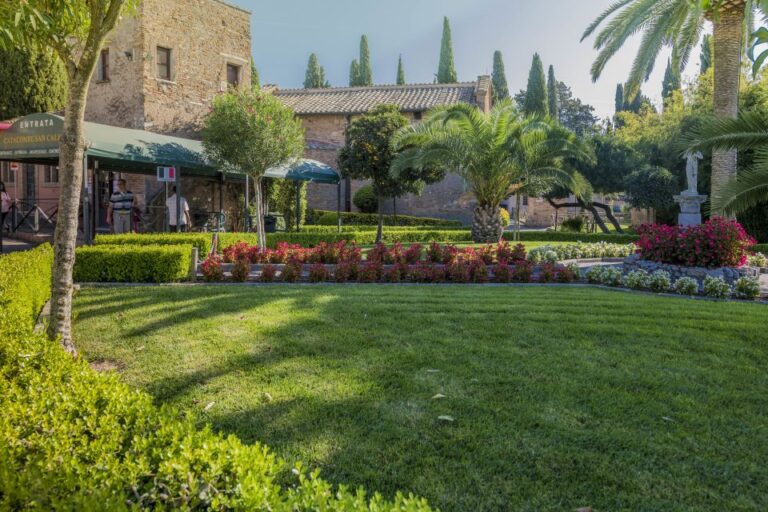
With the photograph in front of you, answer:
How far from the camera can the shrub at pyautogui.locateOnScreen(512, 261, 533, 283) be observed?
32.5ft

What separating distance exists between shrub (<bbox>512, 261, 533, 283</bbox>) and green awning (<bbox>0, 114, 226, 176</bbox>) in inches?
341

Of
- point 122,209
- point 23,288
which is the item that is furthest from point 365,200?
point 23,288

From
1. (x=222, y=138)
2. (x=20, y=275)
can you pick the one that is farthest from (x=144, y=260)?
(x=222, y=138)

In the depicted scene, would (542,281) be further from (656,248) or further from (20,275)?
(20,275)

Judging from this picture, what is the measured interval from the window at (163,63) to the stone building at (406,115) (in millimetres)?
11727

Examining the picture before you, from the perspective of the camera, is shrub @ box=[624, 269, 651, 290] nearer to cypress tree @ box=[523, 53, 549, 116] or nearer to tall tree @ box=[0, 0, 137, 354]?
tall tree @ box=[0, 0, 137, 354]

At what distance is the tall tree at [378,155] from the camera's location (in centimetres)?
1866

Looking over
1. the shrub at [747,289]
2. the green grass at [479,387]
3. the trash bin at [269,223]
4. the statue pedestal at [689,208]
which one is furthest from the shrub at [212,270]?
the trash bin at [269,223]

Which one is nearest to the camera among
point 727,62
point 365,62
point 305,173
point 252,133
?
point 252,133

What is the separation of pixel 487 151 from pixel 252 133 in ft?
23.6

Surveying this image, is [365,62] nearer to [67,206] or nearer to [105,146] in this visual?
[105,146]

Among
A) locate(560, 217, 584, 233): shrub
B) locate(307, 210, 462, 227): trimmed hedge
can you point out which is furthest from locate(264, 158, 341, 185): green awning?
locate(560, 217, 584, 233): shrub

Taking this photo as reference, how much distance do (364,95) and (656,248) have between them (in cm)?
2523

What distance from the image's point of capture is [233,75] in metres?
22.0
